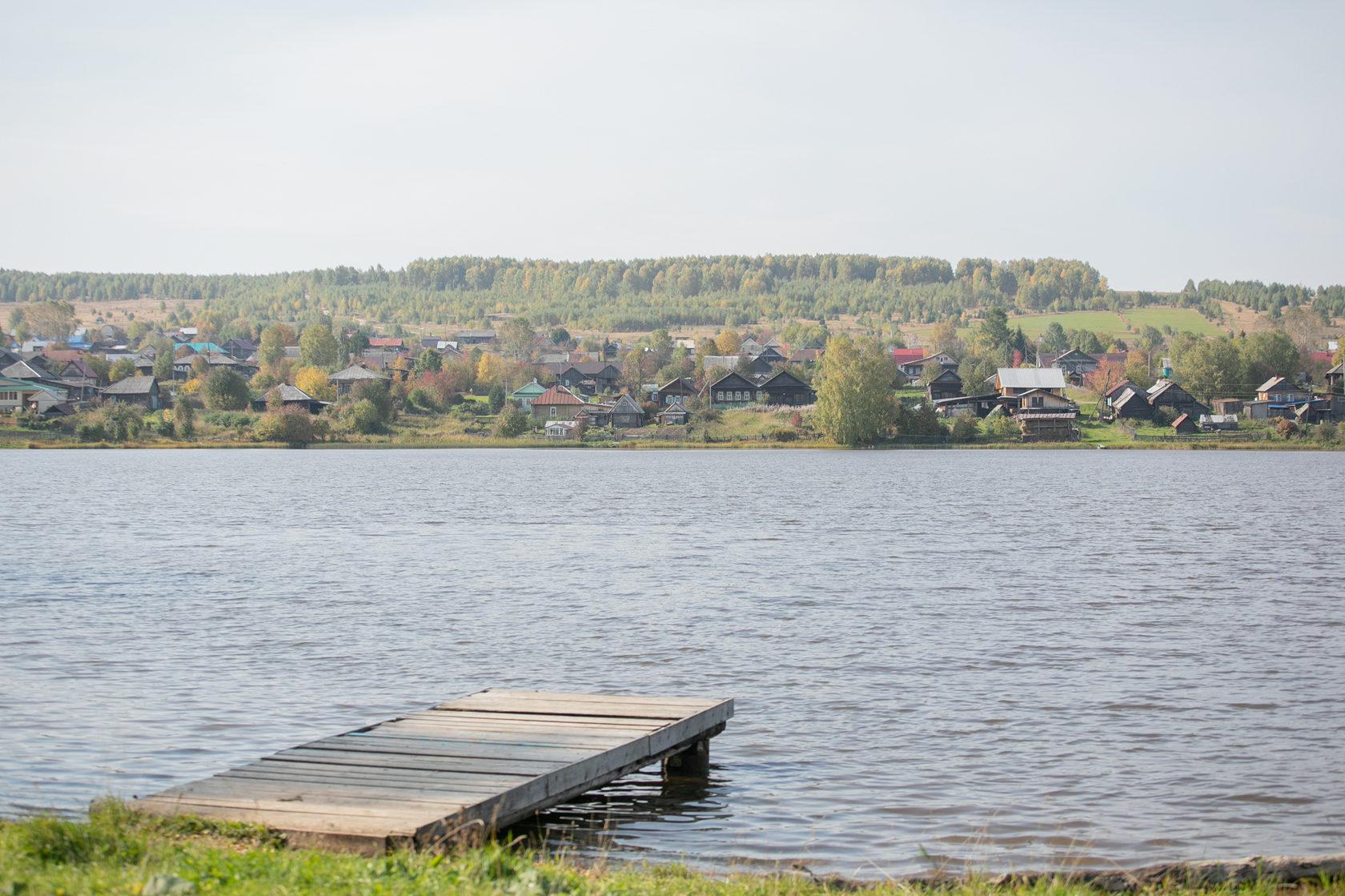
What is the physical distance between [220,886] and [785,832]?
5.63m

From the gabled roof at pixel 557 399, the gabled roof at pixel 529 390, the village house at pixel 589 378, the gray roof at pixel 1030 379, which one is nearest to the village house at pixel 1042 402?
the gray roof at pixel 1030 379

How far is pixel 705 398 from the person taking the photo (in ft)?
455

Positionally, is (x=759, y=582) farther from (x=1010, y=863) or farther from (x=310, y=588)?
(x=1010, y=863)

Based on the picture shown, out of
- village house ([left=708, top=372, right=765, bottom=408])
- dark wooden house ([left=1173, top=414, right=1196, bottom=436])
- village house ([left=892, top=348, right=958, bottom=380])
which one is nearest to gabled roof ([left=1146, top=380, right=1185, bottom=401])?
dark wooden house ([left=1173, top=414, right=1196, bottom=436])

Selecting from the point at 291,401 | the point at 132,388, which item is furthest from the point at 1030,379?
the point at 132,388

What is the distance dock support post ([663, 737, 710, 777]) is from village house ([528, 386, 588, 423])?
12080 cm

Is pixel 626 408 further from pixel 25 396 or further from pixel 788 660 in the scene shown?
pixel 788 660

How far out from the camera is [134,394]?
141 m

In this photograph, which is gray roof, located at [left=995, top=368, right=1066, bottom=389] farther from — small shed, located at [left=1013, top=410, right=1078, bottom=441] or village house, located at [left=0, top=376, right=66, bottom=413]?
village house, located at [left=0, top=376, right=66, bottom=413]

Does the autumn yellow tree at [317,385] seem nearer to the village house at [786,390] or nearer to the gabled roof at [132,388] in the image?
the gabled roof at [132,388]

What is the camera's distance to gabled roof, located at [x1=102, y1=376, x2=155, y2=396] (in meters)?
141

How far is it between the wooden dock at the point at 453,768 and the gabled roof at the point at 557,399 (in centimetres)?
12130

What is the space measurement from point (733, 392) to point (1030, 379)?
113ft

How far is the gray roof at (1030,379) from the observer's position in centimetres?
13362
